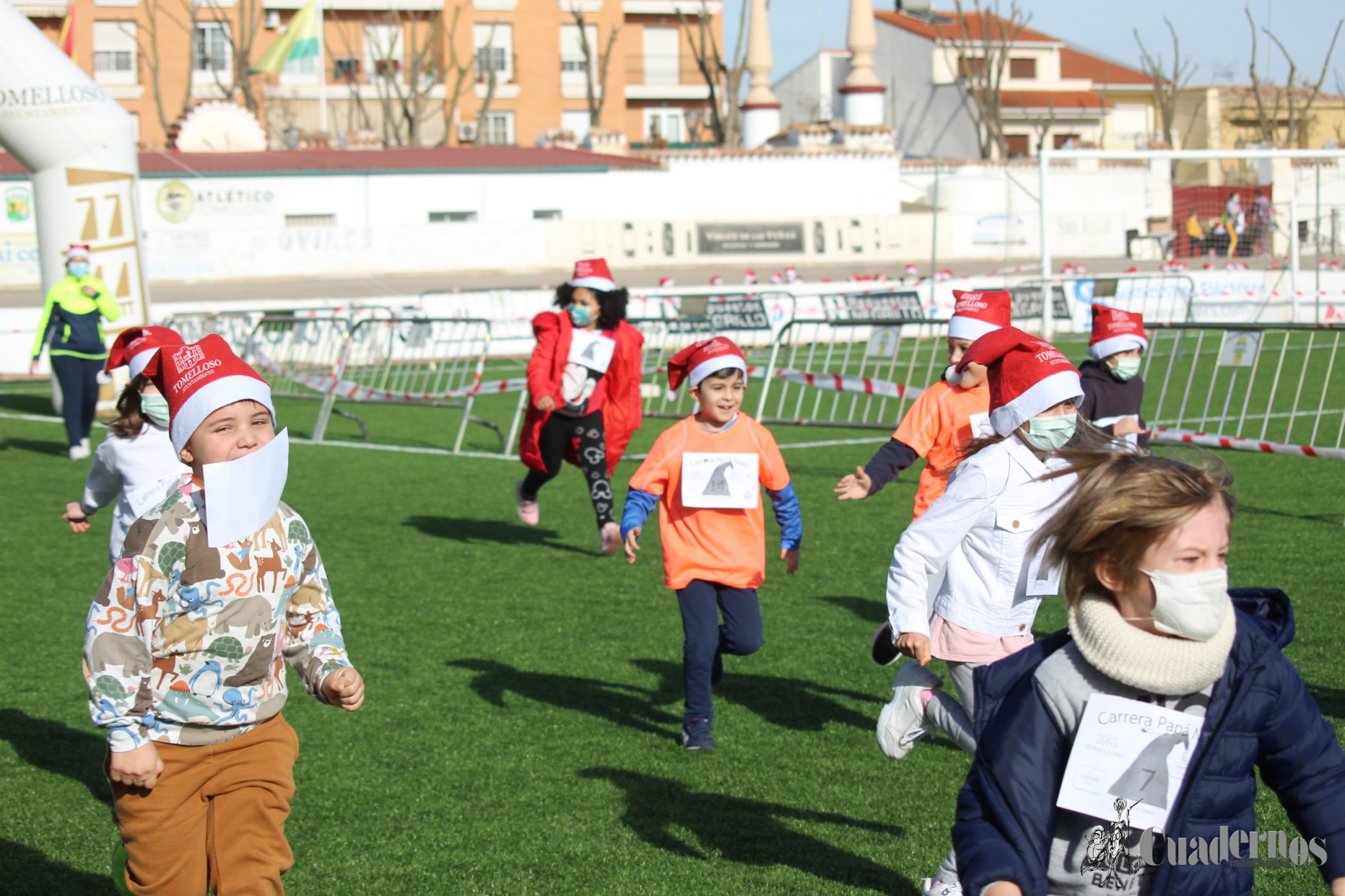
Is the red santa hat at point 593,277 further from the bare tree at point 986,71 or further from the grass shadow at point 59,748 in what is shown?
the bare tree at point 986,71

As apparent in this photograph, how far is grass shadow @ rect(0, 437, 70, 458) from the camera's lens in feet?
48.5

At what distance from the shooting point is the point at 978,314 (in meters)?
5.96

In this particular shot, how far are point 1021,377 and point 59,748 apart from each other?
13.7ft

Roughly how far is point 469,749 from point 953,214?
3800 centimetres

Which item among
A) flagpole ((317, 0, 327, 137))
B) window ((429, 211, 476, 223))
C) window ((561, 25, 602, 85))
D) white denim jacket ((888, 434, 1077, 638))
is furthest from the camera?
window ((561, 25, 602, 85))

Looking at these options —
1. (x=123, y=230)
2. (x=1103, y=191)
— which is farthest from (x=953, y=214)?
(x=123, y=230)

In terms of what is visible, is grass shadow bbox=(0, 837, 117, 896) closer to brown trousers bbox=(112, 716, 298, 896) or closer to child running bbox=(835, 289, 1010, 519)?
brown trousers bbox=(112, 716, 298, 896)

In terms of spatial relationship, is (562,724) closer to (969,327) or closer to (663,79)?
(969,327)

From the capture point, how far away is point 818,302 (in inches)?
979

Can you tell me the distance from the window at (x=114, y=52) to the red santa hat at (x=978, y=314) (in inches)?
2353

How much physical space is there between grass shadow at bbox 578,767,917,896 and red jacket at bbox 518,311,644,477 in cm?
442

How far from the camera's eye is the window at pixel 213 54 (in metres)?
59.6

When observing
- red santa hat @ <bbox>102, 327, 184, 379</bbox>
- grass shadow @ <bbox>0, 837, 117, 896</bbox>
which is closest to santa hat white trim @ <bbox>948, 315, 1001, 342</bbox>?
red santa hat @ <bbox>102, 327, 184, 379</bbox>

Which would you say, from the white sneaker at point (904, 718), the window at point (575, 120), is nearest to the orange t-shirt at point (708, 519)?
the white sneaker at point (904, 718)
